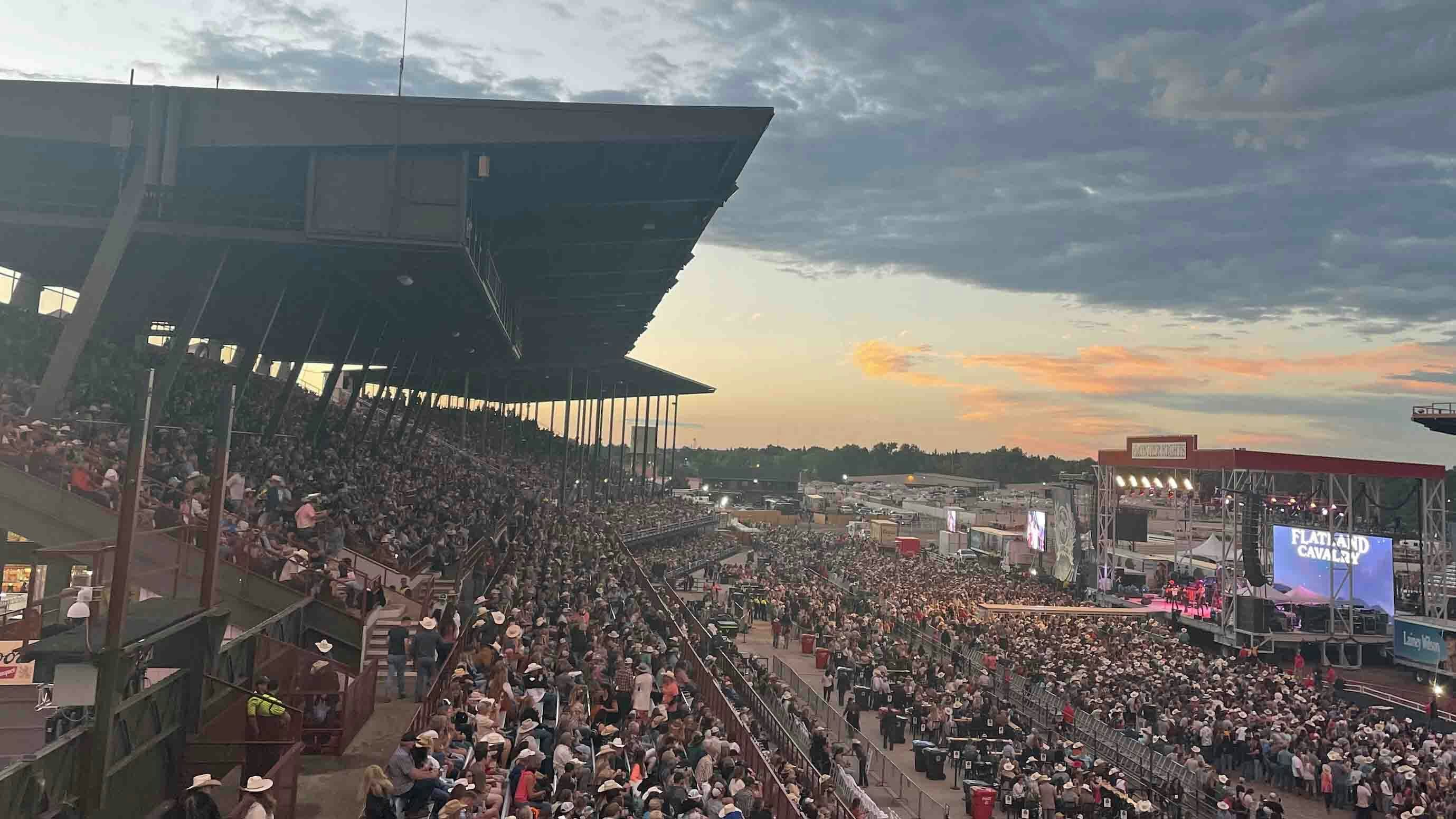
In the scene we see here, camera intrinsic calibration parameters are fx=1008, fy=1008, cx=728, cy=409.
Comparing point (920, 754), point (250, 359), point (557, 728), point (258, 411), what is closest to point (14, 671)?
point (557, 728)

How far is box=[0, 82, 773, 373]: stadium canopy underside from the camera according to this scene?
19641 millimetres

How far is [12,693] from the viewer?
1246 cm

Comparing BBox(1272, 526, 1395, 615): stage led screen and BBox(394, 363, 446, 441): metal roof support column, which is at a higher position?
BBox(394, 363, 446, 441): metal roof support column

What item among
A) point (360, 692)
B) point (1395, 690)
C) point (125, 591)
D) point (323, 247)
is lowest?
point (1395, 690)

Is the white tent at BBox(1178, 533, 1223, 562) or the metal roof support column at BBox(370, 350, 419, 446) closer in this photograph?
the metal roof support column at BBox(370, 350, 419, 446)

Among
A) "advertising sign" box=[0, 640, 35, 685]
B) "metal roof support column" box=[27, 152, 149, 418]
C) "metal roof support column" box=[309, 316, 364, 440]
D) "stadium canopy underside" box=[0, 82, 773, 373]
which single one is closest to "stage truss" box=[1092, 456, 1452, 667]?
"stadium canopy underside" box=[0, 82, 773, 373]

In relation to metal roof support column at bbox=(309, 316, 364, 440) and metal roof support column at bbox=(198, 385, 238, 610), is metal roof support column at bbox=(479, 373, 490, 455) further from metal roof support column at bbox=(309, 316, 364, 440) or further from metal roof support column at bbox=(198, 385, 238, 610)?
metal roof support column at bbox=(198, 385, 238, 610)

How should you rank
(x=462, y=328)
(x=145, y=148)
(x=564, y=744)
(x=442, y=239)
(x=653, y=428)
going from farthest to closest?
1. (x=653, y=428)
2. (x=462, y=328)
3. (x=442, y=239)
4. (x=145, y=148)
5. (x=564, y=744)

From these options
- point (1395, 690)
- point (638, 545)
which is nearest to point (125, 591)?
point (1395, 690)

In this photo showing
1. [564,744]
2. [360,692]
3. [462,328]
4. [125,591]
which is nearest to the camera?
[125,591]

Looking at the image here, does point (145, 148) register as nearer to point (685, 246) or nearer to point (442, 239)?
point (442, 239)

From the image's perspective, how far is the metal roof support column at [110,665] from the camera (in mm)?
8641

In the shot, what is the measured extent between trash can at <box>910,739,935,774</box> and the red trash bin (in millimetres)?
3022

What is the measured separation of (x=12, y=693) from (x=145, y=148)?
11.3 meters
